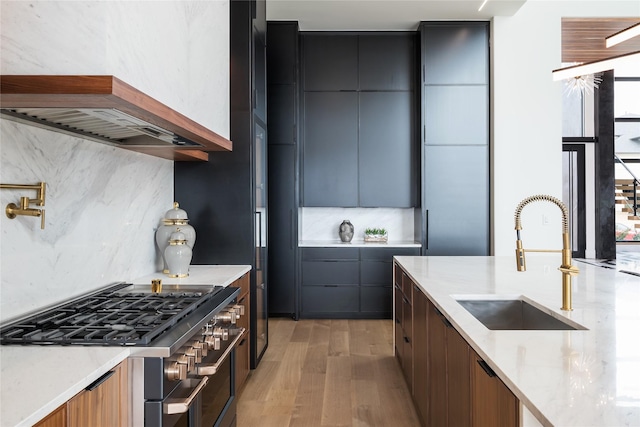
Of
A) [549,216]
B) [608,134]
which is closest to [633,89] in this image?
[608,134]

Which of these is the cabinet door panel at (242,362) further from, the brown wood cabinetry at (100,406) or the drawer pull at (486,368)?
the drawer pull at (486,368)

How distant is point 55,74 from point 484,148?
436 cm

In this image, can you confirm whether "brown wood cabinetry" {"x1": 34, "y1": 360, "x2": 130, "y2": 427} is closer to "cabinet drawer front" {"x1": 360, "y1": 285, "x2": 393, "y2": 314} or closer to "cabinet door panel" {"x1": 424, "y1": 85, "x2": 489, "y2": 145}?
"cabinet drawer front" {"x1": 360, "y1": 285, "x2": 393, "y2": 314}

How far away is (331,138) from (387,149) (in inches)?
25.1

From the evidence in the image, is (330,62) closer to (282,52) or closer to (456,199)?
(282,52)

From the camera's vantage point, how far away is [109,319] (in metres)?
1.62

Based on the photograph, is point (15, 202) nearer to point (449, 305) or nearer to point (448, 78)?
point (449, 305)

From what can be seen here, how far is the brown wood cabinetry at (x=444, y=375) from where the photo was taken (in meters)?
1.22

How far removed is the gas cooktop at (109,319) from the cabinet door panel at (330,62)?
11.3ft

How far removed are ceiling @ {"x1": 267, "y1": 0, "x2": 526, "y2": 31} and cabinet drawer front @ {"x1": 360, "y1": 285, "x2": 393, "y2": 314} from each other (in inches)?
112

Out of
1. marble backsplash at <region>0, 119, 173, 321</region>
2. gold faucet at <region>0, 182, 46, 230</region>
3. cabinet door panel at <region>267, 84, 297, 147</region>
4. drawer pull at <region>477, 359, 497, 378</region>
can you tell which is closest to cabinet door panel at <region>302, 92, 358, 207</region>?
cabinet door panel at <region>267, 84, 297, 147</region>

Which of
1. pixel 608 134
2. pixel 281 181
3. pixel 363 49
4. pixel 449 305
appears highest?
pixel 363 49

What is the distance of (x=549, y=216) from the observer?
475cm

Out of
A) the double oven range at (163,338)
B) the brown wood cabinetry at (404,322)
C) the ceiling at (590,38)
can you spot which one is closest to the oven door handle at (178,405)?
the double oven range at (163,338)
